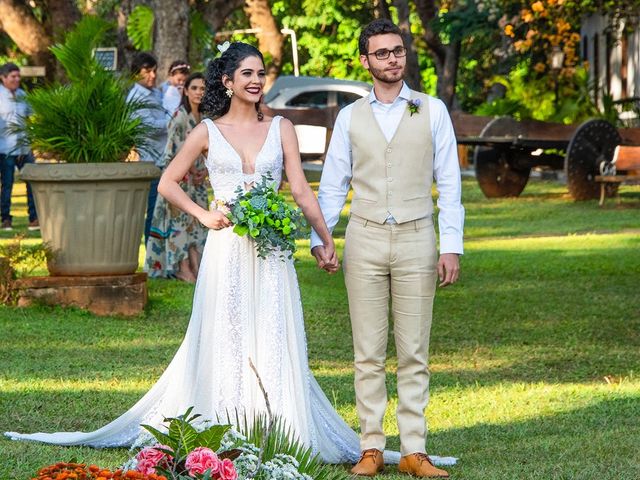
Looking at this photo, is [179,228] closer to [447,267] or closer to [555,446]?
[555,446]

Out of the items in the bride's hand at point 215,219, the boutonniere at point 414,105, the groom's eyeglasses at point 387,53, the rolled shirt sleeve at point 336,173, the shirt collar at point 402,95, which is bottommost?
the bride's hand at point 215,219

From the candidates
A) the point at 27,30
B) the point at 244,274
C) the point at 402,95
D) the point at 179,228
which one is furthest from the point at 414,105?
the point at 27,30

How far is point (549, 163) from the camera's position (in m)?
24.8

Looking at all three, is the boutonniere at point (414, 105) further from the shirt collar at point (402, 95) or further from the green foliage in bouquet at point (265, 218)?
the green foliage in bouquet at point (265, 218)

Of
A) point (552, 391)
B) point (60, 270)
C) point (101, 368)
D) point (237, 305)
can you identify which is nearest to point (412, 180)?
point (237, 305)

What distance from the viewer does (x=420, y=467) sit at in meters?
6.43

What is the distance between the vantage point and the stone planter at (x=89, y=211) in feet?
38.0

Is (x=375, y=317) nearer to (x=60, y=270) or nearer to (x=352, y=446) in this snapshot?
(x=352, y=446)

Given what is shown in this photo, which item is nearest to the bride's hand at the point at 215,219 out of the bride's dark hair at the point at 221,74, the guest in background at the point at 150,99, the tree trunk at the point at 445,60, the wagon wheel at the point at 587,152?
the bride's dark hair at the point at 221,74

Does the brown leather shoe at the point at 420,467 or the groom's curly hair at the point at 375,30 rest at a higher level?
the groom's curly hair at the point at 375,30

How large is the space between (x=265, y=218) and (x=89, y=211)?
5669mm

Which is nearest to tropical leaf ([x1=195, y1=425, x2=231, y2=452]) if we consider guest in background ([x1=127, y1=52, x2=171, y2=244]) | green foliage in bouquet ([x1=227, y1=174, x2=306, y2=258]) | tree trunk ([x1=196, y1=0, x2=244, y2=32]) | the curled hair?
green foliage in bouquet ([x1=227, y1=174, x2=306, y2=258])

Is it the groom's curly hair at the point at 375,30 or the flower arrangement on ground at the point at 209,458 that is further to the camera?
the groom's curly hair at the point at 375,30

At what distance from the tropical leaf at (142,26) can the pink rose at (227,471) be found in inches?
730
